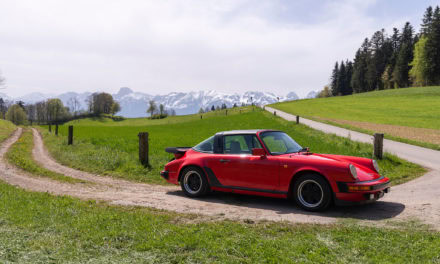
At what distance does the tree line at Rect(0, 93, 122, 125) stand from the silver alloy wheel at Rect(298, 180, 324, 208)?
12184 cm

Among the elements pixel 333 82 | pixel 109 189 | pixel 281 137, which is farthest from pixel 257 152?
pixel 333 82

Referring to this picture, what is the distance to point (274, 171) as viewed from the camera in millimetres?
6465

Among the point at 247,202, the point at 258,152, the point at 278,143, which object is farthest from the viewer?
the point at 278,143

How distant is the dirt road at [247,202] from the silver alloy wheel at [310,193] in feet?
0.76

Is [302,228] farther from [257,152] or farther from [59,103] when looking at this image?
[59,103]

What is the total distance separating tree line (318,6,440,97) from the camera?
242ft

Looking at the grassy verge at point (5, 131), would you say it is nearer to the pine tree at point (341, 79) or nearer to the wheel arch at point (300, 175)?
the wheel arch at point (300, 175)

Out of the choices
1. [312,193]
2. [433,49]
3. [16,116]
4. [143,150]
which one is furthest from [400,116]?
[16,116]

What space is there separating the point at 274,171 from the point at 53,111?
133 metres

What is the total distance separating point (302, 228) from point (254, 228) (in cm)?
77

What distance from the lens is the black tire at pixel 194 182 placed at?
7410 millimetres

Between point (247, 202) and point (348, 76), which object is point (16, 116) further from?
point (247, 202)

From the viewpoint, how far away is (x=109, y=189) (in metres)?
8.54

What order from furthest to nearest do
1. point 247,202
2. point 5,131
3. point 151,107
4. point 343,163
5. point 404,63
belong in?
point 151,107, point 404,63, point 5,131, point 247,202, point 343,163
